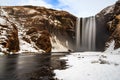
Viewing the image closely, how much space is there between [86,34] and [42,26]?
77.6 feet

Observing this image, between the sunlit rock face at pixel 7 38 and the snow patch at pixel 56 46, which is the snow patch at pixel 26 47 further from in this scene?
the snow patch at pixel 56 46

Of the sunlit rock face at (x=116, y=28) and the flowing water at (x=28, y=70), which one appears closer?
the flowing water at (x=28, y=70)

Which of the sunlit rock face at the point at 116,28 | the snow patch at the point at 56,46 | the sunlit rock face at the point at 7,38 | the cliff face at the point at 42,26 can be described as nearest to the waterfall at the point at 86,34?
the cliff face at the point at 42,26

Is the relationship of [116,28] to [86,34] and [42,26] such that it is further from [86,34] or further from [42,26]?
[42,26]

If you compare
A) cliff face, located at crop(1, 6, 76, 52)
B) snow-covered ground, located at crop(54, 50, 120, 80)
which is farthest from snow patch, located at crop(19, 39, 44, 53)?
snow-covered ground, located at crop(54, 50, 120, 80)

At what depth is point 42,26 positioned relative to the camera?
9338cm

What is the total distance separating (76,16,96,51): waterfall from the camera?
325 ft

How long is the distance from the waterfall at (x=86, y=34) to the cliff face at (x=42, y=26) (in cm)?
430

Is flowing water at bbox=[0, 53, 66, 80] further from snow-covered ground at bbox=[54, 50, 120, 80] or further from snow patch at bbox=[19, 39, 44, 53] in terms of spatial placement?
snow patch at bbox=[19, 39, 44, 53]

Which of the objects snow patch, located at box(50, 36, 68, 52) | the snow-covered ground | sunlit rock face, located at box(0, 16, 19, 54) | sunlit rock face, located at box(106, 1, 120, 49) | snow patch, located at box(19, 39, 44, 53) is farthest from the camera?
snow patch, located at box(50, 36, 68, 52)

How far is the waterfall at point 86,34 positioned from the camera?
A: 325 feet

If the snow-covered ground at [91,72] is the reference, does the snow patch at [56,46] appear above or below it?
below

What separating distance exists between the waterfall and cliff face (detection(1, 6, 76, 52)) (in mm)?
4302

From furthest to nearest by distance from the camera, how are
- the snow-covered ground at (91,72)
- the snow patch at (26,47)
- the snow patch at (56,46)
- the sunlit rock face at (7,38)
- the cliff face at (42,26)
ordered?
the snow patch at (56,46) < the cliff face at (42,26) < the snow patch at (26,47) < the sunlit rock face at (7,38) < the snow-covered ground at (91,72)
